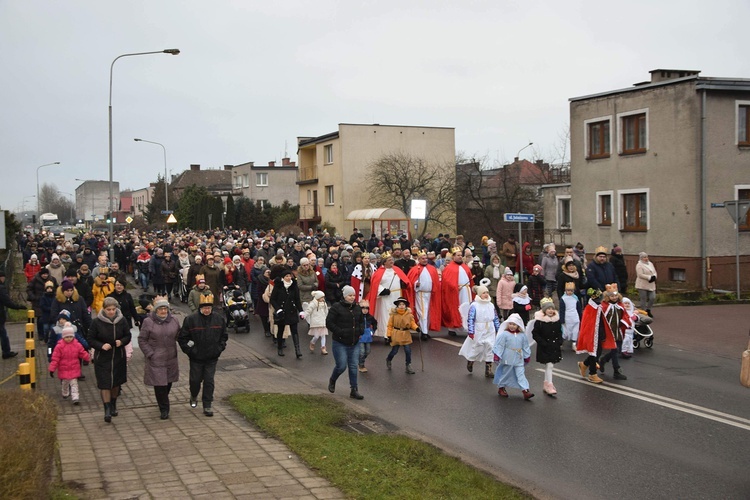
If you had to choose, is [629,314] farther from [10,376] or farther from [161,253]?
[161,253]

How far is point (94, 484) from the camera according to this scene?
7090 mm

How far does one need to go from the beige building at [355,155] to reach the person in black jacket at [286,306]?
35576 mm

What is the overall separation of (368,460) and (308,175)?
176 ft

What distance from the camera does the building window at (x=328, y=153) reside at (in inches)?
2210

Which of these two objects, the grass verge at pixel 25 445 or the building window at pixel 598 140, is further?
the building window at pixel 598 140

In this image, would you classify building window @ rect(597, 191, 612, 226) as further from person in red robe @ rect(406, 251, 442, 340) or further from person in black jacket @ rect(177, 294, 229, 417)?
person in black jacket @ rect(177, 294, 229, 417)

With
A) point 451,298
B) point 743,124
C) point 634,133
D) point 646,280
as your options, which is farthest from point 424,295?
point 743,124

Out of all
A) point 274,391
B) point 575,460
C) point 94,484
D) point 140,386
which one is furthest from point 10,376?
point 575,460

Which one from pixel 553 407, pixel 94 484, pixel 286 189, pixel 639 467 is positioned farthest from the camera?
pixel 286 189

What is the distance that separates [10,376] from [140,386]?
250 centimetres

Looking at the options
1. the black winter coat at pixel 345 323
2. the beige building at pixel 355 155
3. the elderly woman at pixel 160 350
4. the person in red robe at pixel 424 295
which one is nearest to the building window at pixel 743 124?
the person in red robe at pixel 424 295

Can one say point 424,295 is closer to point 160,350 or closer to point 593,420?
point 593,420

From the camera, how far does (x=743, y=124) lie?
26.7m

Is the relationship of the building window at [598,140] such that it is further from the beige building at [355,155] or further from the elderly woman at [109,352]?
the elderly woman at [109,352]
